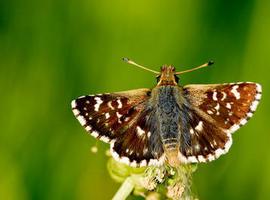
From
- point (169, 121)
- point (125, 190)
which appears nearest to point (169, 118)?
point (169, 121)

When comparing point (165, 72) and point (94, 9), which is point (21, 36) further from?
point (165, 72)

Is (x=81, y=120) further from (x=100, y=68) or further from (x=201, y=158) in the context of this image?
(x=100, y=68)

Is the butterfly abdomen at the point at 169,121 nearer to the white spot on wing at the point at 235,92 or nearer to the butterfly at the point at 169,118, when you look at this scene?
the butterfly at the point at 169,118

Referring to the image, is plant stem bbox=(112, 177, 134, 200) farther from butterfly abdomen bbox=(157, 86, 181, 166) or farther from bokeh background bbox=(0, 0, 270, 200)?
bokeh background bbox=(0, 0, 270, 200)

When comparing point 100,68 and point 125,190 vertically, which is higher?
point 100,68

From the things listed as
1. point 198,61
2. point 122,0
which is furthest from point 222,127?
point 122,0

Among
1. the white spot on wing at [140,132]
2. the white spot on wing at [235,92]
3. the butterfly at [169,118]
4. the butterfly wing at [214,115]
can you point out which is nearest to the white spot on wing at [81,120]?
the butterfly at [169,118]

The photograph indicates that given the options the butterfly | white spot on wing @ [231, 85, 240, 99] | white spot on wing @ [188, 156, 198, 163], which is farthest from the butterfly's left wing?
white spot on wing @ [231, 85, 240, 99]
